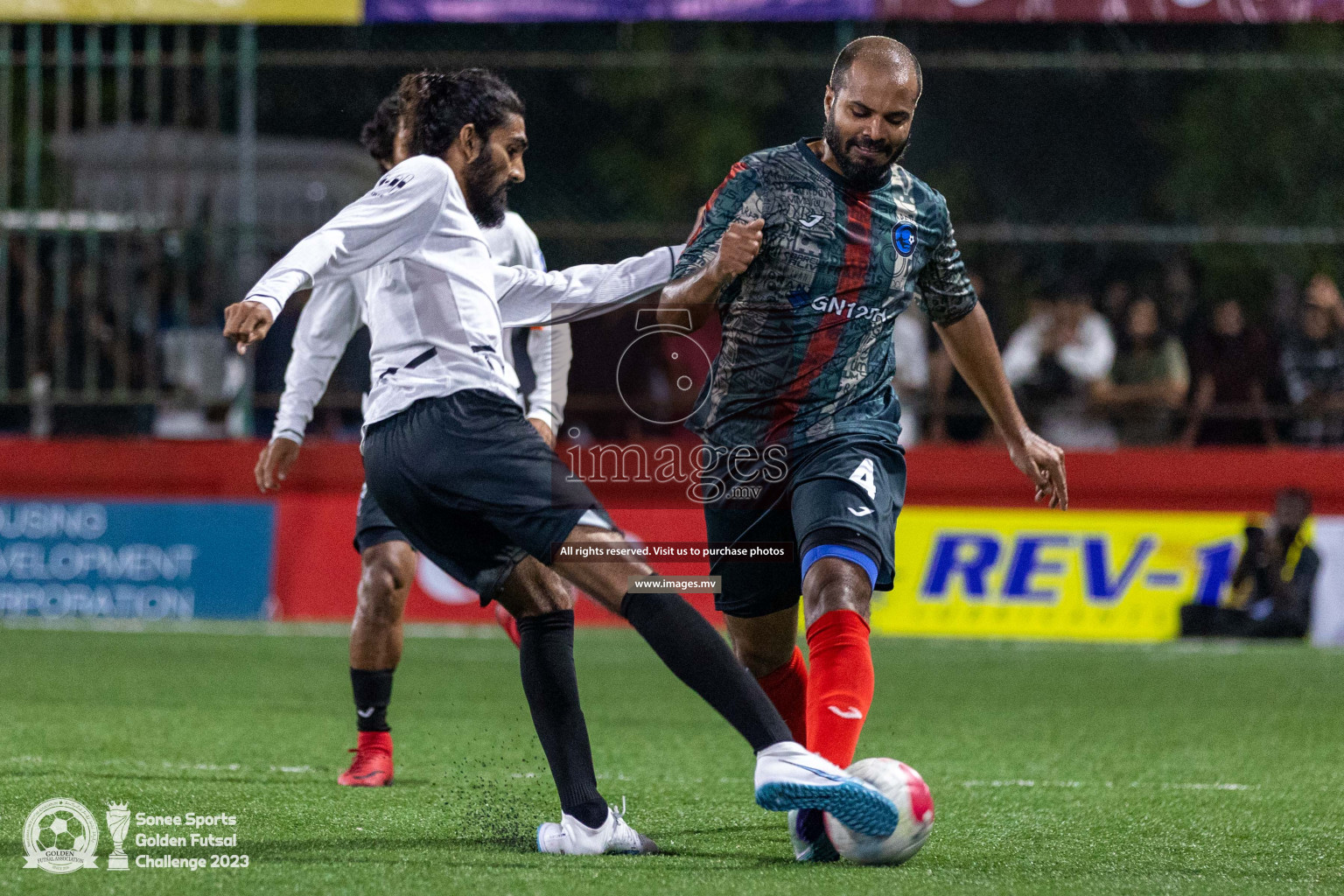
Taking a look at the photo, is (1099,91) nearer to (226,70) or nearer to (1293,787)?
(226,70)

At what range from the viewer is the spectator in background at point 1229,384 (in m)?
12.6

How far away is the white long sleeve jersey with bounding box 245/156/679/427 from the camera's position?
420 cm

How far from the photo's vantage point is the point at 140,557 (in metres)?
12.6

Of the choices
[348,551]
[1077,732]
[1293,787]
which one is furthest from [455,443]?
[348,551]

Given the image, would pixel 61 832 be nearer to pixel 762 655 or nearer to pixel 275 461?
pixel 275 461

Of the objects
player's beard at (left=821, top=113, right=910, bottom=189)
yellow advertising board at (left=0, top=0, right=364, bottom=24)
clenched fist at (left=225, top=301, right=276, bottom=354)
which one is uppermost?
yellow advertising board at (left=0, top=0, right=364, bottom=24)

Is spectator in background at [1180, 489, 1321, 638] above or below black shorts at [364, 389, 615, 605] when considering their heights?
below

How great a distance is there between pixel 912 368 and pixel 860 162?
26.5 ft

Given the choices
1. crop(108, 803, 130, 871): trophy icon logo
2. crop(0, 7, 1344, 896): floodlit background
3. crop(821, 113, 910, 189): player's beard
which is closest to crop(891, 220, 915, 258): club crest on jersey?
crop(821, 113, 910, 189): player's beard

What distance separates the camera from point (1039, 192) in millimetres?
16750

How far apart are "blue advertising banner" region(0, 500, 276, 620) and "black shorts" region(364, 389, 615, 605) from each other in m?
8.56

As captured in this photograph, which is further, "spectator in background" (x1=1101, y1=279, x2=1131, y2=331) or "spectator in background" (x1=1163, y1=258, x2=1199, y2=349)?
"spectator in background" (x1=1163, y1=258, x2=1199, y2=349)

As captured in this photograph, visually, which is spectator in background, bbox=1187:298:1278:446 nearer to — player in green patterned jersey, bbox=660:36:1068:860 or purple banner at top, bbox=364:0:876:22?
purple banner at top, bbox=364:0:876:22

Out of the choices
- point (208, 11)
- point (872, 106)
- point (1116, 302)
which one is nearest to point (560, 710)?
point (872, 106)
